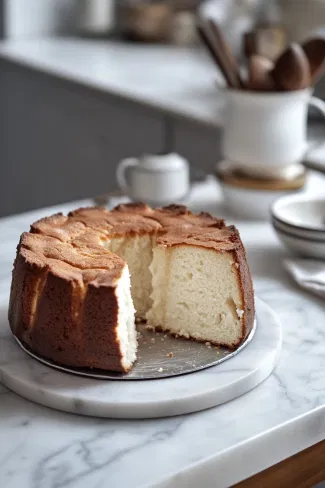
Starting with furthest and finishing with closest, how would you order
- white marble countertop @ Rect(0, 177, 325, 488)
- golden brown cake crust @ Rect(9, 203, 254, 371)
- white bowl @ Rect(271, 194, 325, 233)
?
white bowl @ Rect(271, 194, 325, 233)
golden brown cake crust @ Rect(9, 203, 254, 371)
white marble countertop @ Rect(0, 177, 325, 488)

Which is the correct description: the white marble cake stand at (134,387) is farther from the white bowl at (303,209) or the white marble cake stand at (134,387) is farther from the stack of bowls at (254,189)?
the stack of bowls at (254,189)

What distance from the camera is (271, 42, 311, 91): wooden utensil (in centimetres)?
145

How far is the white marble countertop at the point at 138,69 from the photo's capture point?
2.56 metres

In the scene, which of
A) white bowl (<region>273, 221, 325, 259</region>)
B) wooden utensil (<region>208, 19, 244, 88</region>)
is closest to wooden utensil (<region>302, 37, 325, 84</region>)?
wooden utensil (<region>208, 19, 244, 88</region>)

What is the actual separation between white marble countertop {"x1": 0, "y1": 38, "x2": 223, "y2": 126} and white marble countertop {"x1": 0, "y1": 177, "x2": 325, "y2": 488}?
146cm

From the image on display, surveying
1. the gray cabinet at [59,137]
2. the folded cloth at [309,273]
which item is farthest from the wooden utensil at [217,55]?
the gray cabinet at [59,137]

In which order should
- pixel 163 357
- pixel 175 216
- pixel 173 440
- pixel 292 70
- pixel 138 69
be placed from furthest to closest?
pixel 138 69 → pixel 292 70 → pixel 175 216 → pixel 163 357 → pixel 173 440

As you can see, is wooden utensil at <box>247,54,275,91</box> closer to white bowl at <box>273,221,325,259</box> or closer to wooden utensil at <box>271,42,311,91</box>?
wooden utensil at <box>271,42,311,91</box>

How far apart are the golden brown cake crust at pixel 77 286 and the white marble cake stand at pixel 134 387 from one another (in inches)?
1.1

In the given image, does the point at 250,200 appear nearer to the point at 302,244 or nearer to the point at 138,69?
the point at 302,244

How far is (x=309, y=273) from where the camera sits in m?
1.31

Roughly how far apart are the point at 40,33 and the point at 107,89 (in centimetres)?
98

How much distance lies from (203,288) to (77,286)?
0.19 metres

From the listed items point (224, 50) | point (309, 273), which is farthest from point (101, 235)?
point (224, 50)
